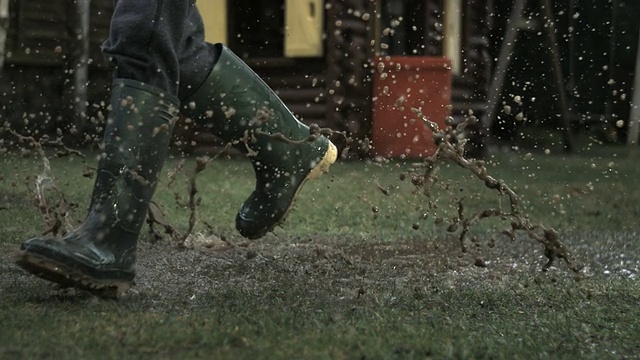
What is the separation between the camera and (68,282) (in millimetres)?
2387

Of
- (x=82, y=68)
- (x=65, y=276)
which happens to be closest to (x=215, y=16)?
(x=82, y=68)

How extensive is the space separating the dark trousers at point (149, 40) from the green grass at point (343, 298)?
0.52m

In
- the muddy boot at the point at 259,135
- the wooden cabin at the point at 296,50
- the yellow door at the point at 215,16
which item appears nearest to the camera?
the muddy boot at the point at 259,135

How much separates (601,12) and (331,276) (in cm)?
1773

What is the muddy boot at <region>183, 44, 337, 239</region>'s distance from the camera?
280 centimetres

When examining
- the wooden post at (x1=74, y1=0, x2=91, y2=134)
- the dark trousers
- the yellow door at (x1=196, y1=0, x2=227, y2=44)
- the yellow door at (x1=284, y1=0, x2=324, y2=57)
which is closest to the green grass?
the dark trousers

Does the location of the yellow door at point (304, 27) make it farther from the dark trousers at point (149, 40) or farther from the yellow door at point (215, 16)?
the dark trousers at point (149, 40)

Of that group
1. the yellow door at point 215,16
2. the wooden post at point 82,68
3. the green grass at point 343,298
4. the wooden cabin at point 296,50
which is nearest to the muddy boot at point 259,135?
the green grass at point 343,298

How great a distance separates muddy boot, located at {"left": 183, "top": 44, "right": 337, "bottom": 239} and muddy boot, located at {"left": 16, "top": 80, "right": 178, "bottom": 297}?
10.2 inches

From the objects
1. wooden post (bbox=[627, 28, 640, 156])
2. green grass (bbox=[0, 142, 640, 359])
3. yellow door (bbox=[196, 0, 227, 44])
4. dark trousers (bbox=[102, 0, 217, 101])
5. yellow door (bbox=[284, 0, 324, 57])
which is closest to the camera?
green grass (bbox=[0, 142, 640, 359])

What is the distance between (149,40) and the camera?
251 centimetres

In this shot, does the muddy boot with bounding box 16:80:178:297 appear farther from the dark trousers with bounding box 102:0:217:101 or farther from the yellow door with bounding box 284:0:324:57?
the yellow door with bounding box 284:0:324:57

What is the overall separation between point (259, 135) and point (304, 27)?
21.1ft

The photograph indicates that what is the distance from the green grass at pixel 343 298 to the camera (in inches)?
78.8
